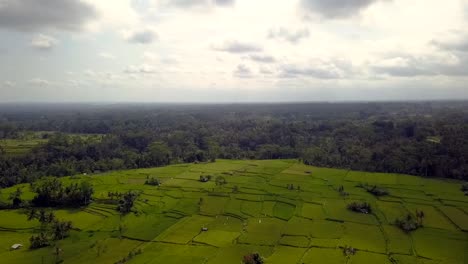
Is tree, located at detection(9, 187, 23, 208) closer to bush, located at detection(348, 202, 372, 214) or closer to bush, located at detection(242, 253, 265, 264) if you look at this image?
bush, located at detection(242, 253, 265, 264)

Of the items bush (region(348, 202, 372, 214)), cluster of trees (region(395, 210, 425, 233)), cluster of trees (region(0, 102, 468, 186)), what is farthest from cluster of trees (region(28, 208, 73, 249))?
cluster of trees (region(395, 210, 425, 233))

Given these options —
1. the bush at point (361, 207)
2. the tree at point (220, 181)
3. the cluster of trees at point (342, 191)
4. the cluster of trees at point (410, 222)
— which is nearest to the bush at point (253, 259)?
the cluster of trees at point (410, 222)

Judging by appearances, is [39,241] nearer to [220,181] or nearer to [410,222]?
[220,181]

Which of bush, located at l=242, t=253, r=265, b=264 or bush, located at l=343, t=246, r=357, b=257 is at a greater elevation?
bush, located at l=242, t=253, r=265, b=264

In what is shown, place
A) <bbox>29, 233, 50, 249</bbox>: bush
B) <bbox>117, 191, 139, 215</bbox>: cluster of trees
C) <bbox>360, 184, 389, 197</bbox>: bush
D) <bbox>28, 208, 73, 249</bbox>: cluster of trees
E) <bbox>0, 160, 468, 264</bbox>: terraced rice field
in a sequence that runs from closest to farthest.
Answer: <bbox>0, 160, 468, 264</bbox>: terraced rice field
<bbox>29, 233, 50, 249</bbox>: bush
<bbox>28, 208, 73, 249</bbox>: cluster of trees
<bbox>117, 191, 139, 215</bbox>: cluster of trees
<bbox>360, 184, 389, 197</bbox>: bush

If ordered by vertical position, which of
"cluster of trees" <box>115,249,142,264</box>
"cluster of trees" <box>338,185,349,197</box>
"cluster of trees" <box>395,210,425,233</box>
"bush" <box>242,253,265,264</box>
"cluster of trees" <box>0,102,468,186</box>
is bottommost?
"cluster of trees" <box>115,249,142,264</box>

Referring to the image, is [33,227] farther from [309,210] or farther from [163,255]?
[309,210]
